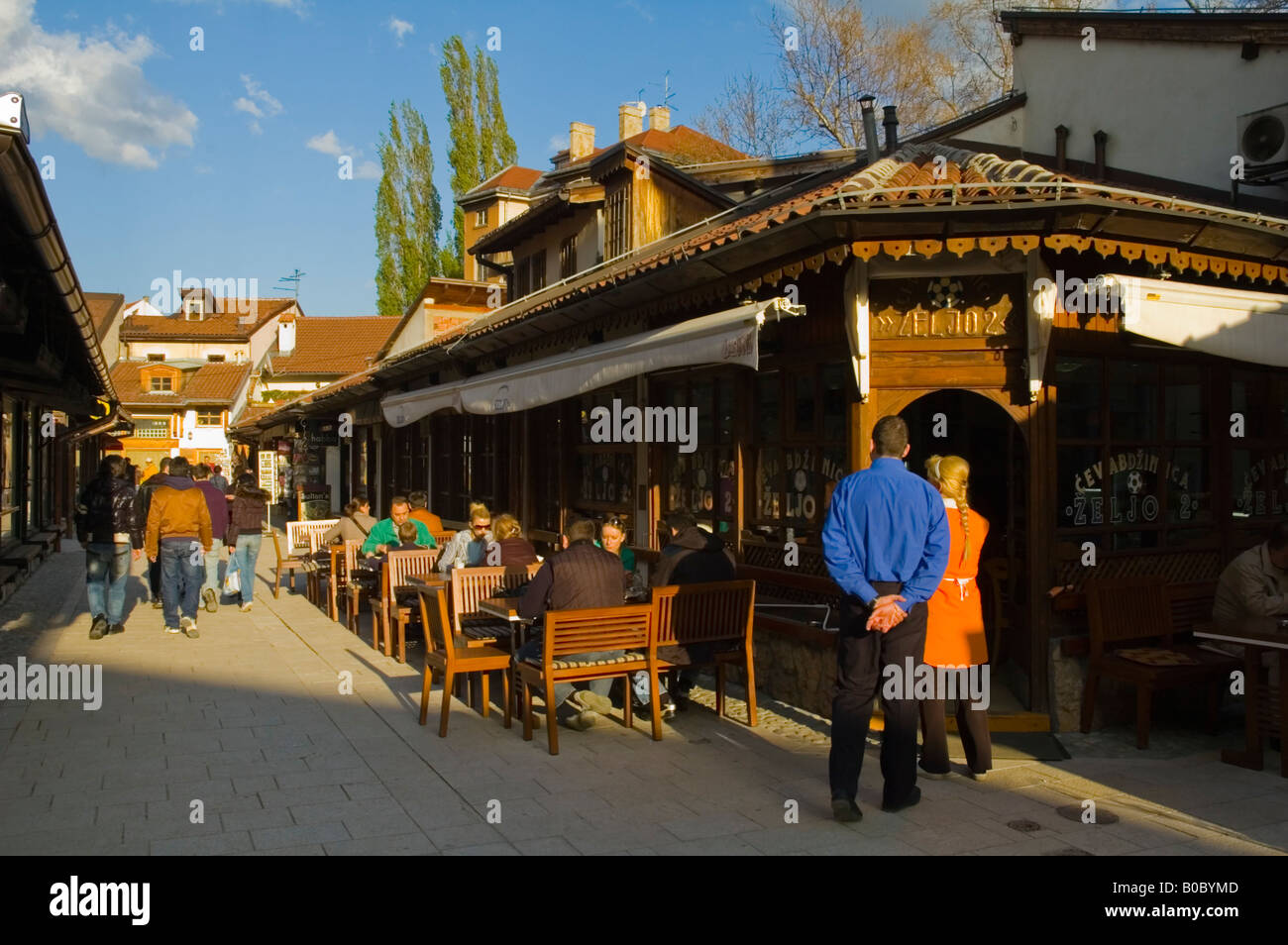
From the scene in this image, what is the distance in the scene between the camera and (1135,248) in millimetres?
6551

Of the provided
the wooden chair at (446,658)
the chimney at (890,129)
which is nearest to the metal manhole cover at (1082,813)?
the wooden chair at (446,658)

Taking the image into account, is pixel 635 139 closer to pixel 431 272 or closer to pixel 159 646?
pixel 431 272

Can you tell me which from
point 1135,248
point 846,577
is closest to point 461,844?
point 846,577

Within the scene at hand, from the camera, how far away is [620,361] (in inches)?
312

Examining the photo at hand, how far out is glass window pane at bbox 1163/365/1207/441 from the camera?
24.8ft

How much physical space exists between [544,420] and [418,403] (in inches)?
63.1

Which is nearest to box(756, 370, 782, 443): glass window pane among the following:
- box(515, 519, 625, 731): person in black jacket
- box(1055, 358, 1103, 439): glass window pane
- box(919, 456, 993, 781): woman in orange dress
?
box(515, 519, 625, 731): person in black jacket

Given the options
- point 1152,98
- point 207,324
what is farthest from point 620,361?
point 207,324

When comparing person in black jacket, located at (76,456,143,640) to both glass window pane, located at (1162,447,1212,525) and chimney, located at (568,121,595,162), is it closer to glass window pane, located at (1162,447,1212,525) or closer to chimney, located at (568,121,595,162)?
glass window pane, located at (1162,447,1212,525)

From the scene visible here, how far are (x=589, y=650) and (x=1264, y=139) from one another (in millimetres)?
8109

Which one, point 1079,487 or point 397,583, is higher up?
point 1079,487

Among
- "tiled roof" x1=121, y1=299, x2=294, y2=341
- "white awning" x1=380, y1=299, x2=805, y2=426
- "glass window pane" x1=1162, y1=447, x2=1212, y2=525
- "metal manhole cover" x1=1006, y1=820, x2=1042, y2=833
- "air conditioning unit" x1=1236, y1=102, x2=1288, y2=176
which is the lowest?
"metal manhole cover" x1=1006, y1=820, x2=1042, y2=833

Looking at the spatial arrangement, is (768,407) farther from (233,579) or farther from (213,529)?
(233,579)

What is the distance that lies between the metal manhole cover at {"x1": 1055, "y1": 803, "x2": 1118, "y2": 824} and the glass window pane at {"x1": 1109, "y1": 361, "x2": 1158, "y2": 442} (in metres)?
2.97
